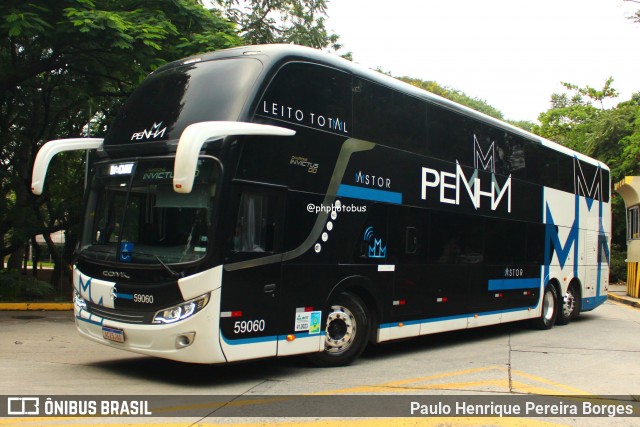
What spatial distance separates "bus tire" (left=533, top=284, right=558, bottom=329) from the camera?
13781mm

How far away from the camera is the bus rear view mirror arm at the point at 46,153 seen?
768 centimetres

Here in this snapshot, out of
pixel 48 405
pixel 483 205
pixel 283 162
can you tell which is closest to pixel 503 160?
pixel 483 205

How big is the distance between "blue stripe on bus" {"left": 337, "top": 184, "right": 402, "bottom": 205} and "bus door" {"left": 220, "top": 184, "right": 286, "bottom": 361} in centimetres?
117

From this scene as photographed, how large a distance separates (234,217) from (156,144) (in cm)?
136

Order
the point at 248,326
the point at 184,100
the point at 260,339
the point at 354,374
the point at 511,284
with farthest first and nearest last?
the point at 511,284 < the point at 354,374 < the point at 184,100 < the point at 260,339 < the point at 248,326

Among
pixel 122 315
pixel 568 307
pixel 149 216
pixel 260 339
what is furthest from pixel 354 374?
pixel 568 307

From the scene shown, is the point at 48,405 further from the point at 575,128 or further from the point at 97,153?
the point at 575,128

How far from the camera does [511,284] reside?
1230 centimetres

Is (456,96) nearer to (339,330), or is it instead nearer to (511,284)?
(511,284)

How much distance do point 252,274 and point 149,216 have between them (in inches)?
52.9

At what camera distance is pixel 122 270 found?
708cm

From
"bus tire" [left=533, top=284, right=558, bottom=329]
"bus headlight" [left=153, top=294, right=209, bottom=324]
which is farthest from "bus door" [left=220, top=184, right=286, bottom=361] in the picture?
"bus tire" [left=533, top=284, right=558, bottom=329]

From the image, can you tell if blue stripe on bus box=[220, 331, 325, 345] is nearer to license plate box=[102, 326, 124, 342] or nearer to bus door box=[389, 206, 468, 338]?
license plate box=[102, 326, 124, 342]

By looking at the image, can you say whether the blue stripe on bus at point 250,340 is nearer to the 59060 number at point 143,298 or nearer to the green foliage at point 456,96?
the 59060 number at point 143,298
